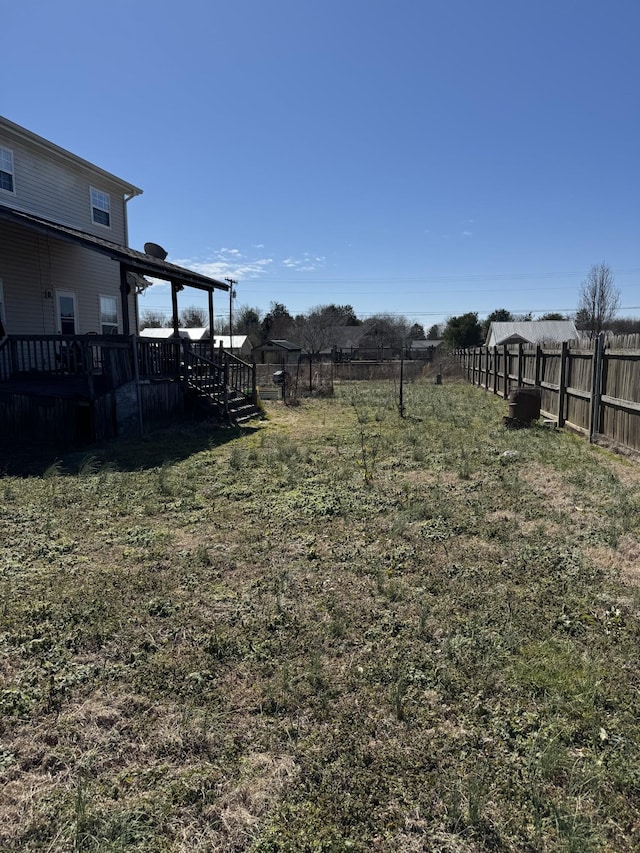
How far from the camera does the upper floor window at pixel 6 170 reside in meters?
11.5

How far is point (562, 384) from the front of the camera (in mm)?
10406

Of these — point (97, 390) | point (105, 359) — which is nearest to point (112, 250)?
point (105, 359)

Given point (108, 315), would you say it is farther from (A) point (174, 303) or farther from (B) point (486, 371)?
(B) point (486, 371)

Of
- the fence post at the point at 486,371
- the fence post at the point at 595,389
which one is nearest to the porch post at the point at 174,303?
the fence post at the point at 595,389

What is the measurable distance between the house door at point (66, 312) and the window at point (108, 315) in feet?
3.78

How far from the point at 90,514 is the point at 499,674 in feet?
14.2

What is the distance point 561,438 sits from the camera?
9273 millimetres

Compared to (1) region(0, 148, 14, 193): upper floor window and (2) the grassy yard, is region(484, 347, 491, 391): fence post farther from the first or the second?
(1) region(0, 148, 14, 193): upper floor window

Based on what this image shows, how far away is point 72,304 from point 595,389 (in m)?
12.7

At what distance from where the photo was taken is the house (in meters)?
9.34

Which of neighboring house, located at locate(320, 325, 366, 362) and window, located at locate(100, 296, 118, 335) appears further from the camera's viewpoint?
neighboring house, located at locate(320, 325, 366, 362)

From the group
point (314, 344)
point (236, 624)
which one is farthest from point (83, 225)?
point (314, 344)

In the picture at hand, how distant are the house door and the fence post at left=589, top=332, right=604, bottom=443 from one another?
12434 mm

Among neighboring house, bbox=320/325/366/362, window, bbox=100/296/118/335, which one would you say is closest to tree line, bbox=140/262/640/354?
neighboring house, bbox=320/325/366/362
